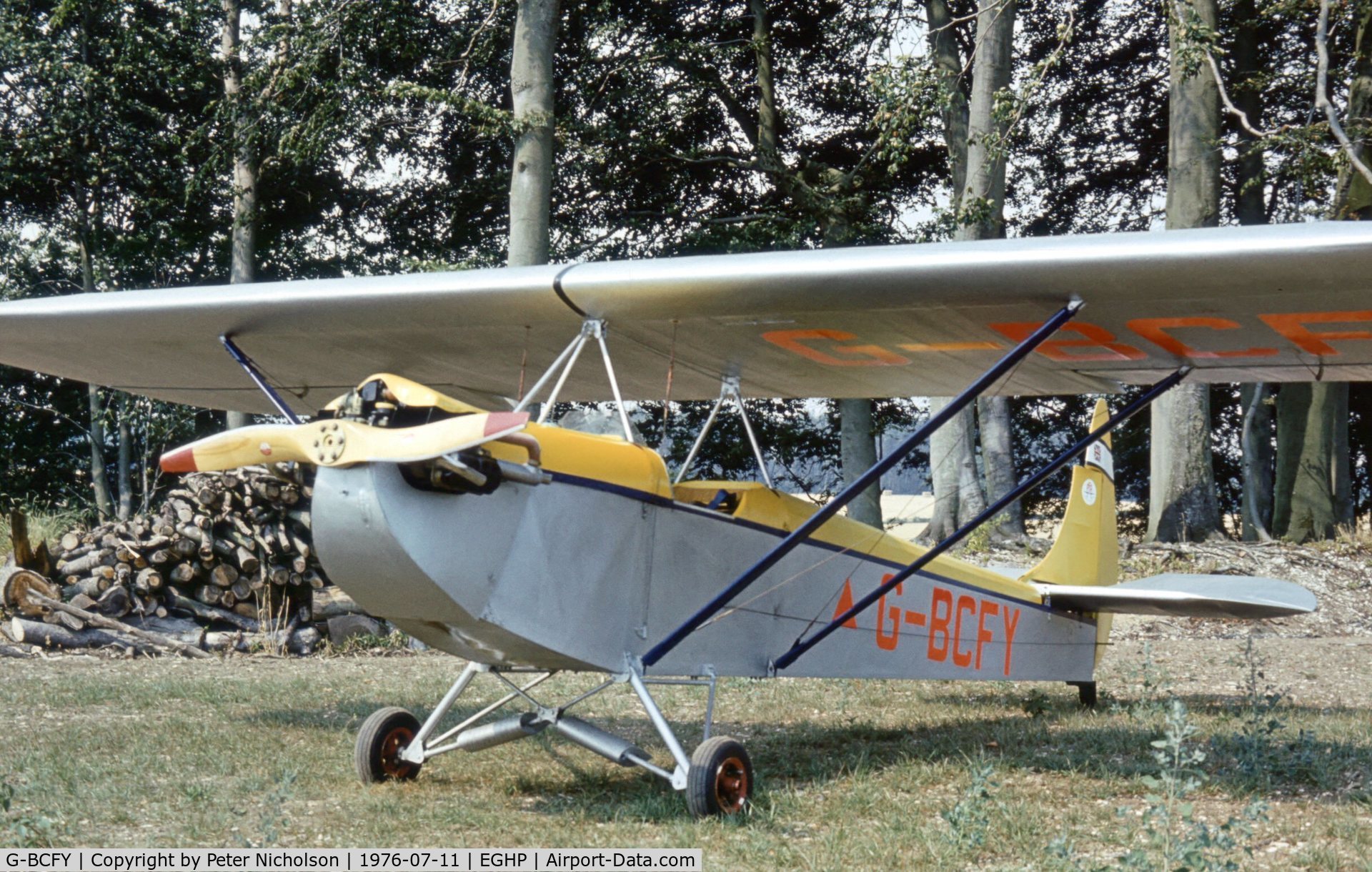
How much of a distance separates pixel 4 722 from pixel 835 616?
4.45 metres

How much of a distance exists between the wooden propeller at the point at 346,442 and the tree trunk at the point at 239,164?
11913mm

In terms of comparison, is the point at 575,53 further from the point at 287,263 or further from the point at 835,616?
the point at 835,616

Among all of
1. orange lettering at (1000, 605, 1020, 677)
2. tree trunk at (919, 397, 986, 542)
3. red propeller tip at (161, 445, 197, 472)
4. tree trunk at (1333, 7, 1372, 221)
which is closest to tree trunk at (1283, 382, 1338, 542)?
tree trunk at (1333, 7, 1372, 221)

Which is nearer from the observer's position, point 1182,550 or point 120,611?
point 120,611

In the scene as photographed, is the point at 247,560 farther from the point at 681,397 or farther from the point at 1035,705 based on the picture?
the point at 1035,705

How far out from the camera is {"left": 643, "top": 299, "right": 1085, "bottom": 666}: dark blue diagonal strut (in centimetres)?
486

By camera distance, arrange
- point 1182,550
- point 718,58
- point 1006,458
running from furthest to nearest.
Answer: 1. point 718,58
2. point 1006,458
3. point 1182,550

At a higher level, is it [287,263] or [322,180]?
[322,180]

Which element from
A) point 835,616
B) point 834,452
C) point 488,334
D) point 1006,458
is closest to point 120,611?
point 488,334

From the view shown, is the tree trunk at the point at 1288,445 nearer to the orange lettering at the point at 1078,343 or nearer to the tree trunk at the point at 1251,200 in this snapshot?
the tree trunk at the point at 1251,200

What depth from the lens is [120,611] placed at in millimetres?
10086

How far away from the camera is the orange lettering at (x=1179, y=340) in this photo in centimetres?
540

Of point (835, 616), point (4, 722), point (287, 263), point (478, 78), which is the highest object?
point (478, 78)

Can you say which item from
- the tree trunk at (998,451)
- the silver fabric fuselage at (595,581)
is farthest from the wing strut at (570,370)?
the tree trunk at (998,451)
